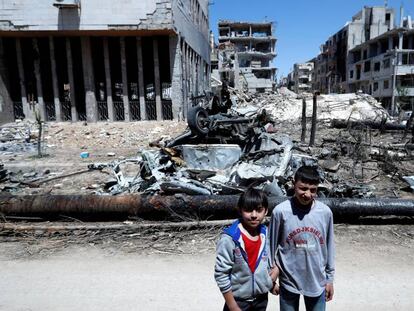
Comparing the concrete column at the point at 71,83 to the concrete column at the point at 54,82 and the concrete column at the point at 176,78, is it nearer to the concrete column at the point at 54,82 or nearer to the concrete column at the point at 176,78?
the concrete column at the point at 54,82

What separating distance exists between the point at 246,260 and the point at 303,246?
0.43 meters

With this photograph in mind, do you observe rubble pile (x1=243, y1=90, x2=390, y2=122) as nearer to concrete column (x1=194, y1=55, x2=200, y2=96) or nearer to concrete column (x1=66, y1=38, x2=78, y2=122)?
concrete column (x1=194, y1=55, x2=200, y2=96)

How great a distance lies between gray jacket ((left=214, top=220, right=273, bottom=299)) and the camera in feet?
6.19

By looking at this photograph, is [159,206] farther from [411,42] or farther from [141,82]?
[411,42]

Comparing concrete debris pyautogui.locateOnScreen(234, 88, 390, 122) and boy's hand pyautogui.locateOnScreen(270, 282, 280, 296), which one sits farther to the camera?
concrete debris pyautogui.locateOnScreen(234, 88, 390, 122)

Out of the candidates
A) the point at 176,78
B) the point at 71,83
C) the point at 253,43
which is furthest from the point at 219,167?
the point at 253,43

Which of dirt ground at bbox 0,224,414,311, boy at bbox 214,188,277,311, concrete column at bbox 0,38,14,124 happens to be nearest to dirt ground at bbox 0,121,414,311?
dirt ground at bbox 0,224,414,311

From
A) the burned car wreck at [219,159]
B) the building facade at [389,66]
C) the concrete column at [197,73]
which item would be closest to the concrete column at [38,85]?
the concrete column at [197,73]

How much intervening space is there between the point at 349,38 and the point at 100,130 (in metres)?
52.6

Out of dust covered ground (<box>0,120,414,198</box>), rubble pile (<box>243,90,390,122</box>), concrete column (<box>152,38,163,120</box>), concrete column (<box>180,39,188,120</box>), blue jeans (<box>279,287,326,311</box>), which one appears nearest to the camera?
blue jeans (<box>279,287,326,311</box>)

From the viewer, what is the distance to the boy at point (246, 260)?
1890 millimetres

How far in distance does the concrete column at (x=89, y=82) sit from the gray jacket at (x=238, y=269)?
18.1 metres

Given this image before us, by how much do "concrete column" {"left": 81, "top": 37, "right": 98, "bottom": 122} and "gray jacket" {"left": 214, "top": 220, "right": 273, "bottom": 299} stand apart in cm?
1809

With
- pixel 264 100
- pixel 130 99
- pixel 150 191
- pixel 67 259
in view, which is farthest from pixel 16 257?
pixel 264 100
